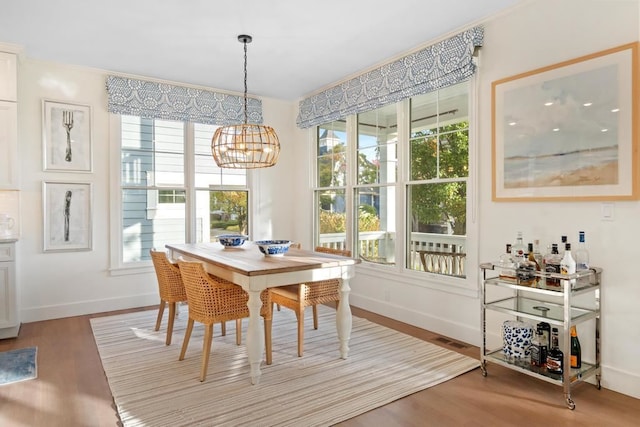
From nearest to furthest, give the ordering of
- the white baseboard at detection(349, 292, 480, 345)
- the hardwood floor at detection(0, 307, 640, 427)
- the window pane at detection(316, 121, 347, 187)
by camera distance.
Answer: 1. the hardwood floor at detection(0, 307, 640, 427)
2. the white baseboard at detection(349, 292, 480, 345)
3. the window pane at detection(316, 121, 347, 187)

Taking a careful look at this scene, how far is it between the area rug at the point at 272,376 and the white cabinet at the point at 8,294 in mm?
729

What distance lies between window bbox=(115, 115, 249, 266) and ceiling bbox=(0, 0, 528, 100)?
758 mm

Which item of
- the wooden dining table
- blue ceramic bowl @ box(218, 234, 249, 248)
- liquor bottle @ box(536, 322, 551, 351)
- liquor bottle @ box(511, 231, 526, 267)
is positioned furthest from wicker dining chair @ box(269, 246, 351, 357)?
liquor bottle @ box(536, 322, 551, 351)

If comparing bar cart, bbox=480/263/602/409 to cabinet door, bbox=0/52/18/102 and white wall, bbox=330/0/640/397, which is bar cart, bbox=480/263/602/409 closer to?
white wall, bbox=330/0/640/397

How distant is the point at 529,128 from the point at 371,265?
87.4 inches

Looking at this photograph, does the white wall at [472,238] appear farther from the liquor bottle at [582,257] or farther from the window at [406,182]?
the window at [406,182]

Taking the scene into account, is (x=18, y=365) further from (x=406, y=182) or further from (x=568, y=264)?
(x=568, y=264)

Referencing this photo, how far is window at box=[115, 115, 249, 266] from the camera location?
4.70m

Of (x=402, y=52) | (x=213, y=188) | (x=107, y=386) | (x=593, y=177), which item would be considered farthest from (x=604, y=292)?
(x=213, y=188)

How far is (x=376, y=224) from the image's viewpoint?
460 cm

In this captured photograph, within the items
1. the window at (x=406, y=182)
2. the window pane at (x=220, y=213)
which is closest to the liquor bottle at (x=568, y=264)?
the window at (x=406, y=182)

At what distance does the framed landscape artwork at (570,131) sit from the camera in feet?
8.19

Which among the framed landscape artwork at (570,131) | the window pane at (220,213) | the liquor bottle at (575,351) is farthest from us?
the window pane at (220,213)

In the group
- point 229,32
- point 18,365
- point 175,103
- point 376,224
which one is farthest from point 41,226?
point 376,224
